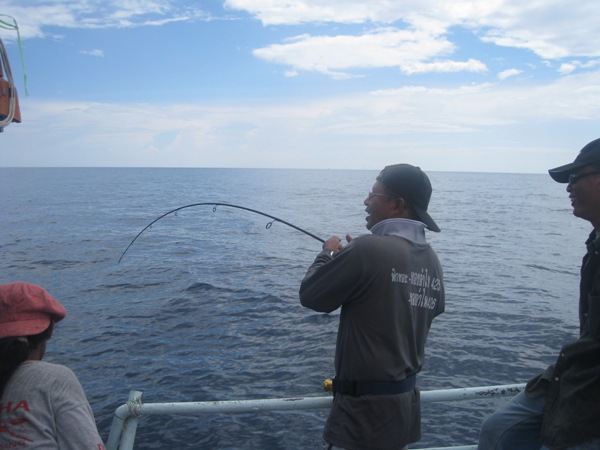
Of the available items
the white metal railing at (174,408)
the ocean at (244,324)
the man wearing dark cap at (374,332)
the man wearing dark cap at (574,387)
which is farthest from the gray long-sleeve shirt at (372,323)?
the ocean at (244,324)

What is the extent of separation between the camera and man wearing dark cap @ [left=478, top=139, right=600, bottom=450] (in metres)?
2.28

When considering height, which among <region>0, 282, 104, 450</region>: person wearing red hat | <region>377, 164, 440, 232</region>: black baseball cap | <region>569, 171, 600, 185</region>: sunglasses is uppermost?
<region>569, 171, 600, 185</region>: sunglasses

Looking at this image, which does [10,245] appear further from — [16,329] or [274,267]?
[16,329]

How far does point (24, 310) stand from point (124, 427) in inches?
35.4

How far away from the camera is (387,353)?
2.41 meters

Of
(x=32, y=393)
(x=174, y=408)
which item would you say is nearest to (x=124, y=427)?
(x=174, y=408)

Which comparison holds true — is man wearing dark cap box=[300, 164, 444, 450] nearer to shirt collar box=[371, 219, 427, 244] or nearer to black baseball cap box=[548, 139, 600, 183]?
shirt collar box=[371, 219, 427, 244]

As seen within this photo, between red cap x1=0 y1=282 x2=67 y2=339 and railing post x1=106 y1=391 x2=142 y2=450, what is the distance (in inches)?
28.1

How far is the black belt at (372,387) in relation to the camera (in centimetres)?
240

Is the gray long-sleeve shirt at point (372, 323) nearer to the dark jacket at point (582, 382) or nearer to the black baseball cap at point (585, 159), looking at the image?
the dark jacket at point (582, 382)

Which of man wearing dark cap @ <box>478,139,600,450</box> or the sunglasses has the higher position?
the sunglasses

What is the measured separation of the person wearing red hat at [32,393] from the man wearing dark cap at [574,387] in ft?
6.32

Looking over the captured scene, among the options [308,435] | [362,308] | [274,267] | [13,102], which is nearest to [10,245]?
[274,267]

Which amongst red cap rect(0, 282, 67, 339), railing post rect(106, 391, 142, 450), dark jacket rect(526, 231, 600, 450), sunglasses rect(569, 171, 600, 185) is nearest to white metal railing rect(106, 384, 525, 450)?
railing post rect(106, 391, 142, 450)
